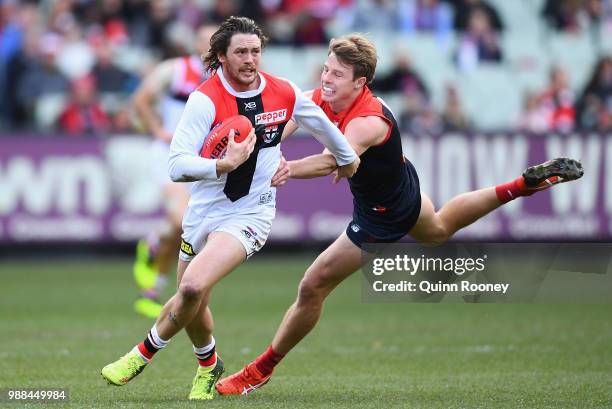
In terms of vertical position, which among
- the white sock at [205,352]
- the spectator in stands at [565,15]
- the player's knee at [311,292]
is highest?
the player's knee at [311,292]

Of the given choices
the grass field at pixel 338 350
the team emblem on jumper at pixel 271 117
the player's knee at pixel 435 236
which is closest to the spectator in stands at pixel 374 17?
the grass field at pixel 338 350

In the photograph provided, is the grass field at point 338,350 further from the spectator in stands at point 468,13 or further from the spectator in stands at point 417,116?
the spectator in stands at point 468,13

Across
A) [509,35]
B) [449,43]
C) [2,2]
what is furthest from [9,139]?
[509,35]

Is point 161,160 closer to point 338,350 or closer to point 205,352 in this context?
point 338,350

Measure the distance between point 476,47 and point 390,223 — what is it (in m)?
12.2

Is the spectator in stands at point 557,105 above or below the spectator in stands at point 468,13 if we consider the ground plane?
below

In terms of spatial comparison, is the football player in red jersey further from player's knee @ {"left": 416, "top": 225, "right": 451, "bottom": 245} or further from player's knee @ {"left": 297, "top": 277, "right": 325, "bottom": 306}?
player's knee @ {"left": 416, "top": 225, "right": 451, "bottom": 245}

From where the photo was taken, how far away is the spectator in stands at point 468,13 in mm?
20031

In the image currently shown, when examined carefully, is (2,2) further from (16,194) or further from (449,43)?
(449,43)

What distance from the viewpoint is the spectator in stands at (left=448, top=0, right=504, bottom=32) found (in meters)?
20.0

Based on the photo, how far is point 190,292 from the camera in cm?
692

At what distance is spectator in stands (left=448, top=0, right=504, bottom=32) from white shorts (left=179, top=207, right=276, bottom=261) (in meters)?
13.2

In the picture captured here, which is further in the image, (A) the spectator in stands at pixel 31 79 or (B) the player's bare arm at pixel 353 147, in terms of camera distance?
(A) the spectator in stands at pixel 31 79

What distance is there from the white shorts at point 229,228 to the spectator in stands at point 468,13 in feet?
43.5
